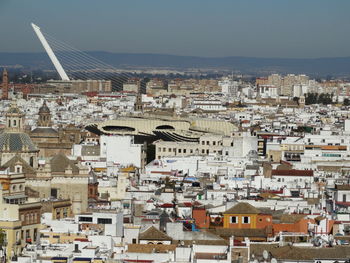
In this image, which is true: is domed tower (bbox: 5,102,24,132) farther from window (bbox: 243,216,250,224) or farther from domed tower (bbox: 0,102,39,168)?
window (bbox: 243,216,250,224)

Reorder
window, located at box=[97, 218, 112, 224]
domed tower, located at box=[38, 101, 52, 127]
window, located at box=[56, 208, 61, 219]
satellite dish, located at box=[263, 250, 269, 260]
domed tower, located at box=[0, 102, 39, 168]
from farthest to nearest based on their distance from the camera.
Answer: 1. domed tower, located at box=[38, 101, 52, 127]
2. domed tower, located at box=[0, 102, 39, 168]
3. window, located at box=[56, 208, 61, 219]
4. window, located at box=[97, 218, 112, 224]
5. satellite dish, located at box=[263, 250, 269, 260]

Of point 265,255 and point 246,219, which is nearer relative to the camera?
point 265,255

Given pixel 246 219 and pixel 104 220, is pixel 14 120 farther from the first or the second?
pixel 246 219

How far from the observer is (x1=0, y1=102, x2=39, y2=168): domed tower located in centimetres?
3938

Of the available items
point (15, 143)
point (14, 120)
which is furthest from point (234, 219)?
point (14, 120)

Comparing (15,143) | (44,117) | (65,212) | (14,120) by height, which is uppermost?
(14,120)

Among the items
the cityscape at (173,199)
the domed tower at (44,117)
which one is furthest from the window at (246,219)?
the domed tower at (44,117)

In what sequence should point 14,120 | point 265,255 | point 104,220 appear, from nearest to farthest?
point 265,255
point 104,220
point 14,120

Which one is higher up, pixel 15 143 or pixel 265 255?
pixel 15 143

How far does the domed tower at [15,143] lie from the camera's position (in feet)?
129

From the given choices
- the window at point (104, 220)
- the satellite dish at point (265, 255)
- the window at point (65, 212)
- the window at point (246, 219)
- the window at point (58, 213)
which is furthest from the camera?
the window at point (65, 212)

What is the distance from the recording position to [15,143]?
3975 centimetres

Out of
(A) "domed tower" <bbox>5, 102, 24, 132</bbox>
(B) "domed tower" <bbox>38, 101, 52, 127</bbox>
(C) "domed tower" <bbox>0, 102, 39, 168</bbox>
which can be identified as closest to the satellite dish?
(C) "domed tower" <bbox>0, 102, 39, 168</bbox>

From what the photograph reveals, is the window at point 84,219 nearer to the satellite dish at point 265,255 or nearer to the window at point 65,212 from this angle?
the window at point 65,212
